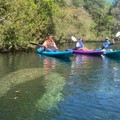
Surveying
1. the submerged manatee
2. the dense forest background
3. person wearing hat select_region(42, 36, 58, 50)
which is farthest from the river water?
the dense forest background

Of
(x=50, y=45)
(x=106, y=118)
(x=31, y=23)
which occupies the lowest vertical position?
(x=106, y=118)

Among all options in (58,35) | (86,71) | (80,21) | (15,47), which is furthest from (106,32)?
(86,71)

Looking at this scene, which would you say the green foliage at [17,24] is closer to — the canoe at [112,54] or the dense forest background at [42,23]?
the dense forest background at [42,23]

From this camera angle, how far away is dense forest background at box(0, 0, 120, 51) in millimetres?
35938

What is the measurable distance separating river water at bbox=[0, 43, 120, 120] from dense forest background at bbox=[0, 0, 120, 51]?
14007mm

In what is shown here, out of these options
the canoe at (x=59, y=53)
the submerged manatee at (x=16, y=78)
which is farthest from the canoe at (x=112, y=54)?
the submerged manatee at (x=16, y=78)

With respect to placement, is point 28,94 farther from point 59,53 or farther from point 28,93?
point 59,53

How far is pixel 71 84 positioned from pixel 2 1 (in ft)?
61.3

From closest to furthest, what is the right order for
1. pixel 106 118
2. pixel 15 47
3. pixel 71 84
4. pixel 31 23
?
pixel 106 118, pixel 71 84, pixel 15 47, pixel 31 23

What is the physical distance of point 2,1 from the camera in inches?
1352

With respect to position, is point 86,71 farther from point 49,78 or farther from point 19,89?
point 19,89

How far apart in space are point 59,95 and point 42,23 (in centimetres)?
3233

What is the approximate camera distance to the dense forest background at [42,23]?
35.9 m

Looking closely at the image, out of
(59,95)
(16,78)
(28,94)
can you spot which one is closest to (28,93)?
(28,94)
